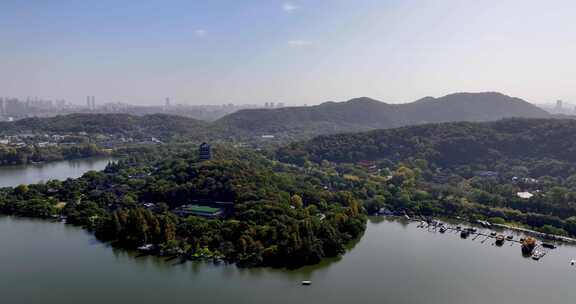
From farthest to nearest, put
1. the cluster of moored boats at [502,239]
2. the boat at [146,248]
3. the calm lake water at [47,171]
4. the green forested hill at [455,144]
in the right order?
the green forested hill at [455,144] → the calm lake water at [47,171] → the cluster of moored boats at [502,239] → the boat at [146,248]

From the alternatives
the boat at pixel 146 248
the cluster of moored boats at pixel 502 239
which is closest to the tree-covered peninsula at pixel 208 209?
the boat at pixel 146 248

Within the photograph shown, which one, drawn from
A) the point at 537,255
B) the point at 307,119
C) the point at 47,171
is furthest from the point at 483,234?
the point at 307,119

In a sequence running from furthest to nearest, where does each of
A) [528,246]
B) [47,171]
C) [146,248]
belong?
[47,171], [528,246], [146,248]

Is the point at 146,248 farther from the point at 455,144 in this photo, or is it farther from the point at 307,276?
the point at 455,144

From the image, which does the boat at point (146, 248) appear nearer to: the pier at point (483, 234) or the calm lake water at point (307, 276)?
the calm lake water at point (307, 276)

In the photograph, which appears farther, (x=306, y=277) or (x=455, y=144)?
(x=455, y=144)

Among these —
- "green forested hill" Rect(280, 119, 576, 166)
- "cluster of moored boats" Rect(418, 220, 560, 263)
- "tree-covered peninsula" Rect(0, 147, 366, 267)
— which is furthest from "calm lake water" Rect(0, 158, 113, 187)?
"cluster of moored boats" Rect(418, 220, 560, 263)

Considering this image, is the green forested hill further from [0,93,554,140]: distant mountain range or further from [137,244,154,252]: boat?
[137,244,154,252]: boat
